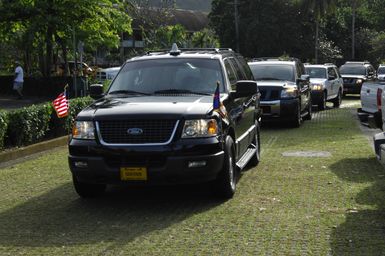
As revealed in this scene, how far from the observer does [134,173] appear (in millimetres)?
6836

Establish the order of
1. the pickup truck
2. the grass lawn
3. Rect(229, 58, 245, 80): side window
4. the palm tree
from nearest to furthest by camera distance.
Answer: the grass lawn → Rect(229, 58, 245, 80): side window → the pickup truck → the palm tree

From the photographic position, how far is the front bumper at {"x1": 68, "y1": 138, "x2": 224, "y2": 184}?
6.79 m

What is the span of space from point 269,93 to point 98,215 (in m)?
9.56

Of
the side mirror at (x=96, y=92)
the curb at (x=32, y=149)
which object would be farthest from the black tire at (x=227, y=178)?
the curb at (x=32, y=149)

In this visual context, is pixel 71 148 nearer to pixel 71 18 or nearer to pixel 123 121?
pixel 123 121

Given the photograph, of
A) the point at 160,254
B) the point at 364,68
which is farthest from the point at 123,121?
the point at 364,68

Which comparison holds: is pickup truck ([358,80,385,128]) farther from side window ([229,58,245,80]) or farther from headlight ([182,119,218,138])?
headlight ([182,119,218,138])

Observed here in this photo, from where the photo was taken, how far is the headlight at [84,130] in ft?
23.1

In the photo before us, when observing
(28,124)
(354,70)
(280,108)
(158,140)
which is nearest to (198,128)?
(158,140)

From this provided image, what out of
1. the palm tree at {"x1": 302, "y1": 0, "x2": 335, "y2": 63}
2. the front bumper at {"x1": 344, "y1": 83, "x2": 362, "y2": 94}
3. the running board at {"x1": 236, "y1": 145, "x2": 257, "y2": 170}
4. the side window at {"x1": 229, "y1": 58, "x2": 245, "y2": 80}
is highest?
the palm tree at {"x1": 302, "y1": 0, "x2": 335, "y2": 63}

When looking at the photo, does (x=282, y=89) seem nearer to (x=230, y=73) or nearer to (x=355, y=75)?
(x=230, y=73)

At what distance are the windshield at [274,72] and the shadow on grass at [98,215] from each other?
8887 millimetres

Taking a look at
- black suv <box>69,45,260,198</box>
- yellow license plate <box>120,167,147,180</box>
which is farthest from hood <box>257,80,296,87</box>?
yellow license plate <box>120,167,147,180</box>

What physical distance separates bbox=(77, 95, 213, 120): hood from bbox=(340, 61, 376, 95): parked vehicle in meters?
22.0
